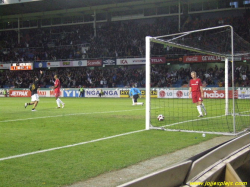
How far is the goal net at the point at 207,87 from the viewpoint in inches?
412

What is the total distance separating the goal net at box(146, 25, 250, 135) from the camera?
1046 cm

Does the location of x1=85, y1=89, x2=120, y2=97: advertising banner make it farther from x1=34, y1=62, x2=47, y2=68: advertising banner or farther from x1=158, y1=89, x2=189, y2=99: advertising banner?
x1=34, y1=62, x2=47, y2=68: advertising banner

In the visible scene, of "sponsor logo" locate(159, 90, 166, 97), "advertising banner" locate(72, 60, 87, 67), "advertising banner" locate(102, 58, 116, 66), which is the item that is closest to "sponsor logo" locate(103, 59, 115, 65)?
"advertising banner" locate(102, 58, 116, 66)

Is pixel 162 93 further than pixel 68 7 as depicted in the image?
No

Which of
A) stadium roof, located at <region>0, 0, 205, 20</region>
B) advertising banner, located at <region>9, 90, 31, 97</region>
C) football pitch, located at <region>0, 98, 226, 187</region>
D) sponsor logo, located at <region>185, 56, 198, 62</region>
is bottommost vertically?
football pitch, located at <region>0, 98, 226, 187</region>

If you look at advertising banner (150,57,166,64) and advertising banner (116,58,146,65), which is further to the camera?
advertising banner (116,58,146,65)

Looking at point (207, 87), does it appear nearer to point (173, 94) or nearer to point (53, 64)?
point (173, 94)

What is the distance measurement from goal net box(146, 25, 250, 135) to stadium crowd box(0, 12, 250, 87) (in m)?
0.49

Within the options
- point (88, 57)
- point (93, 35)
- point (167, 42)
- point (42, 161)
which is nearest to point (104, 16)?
point (93, 35)

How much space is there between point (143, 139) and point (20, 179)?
4.12m

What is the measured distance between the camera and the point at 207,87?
3450cm

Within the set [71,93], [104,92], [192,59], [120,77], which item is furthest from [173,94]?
[71,93]

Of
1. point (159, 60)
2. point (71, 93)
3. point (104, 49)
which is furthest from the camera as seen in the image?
point (104, 49)

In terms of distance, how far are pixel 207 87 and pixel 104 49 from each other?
62.2ft
